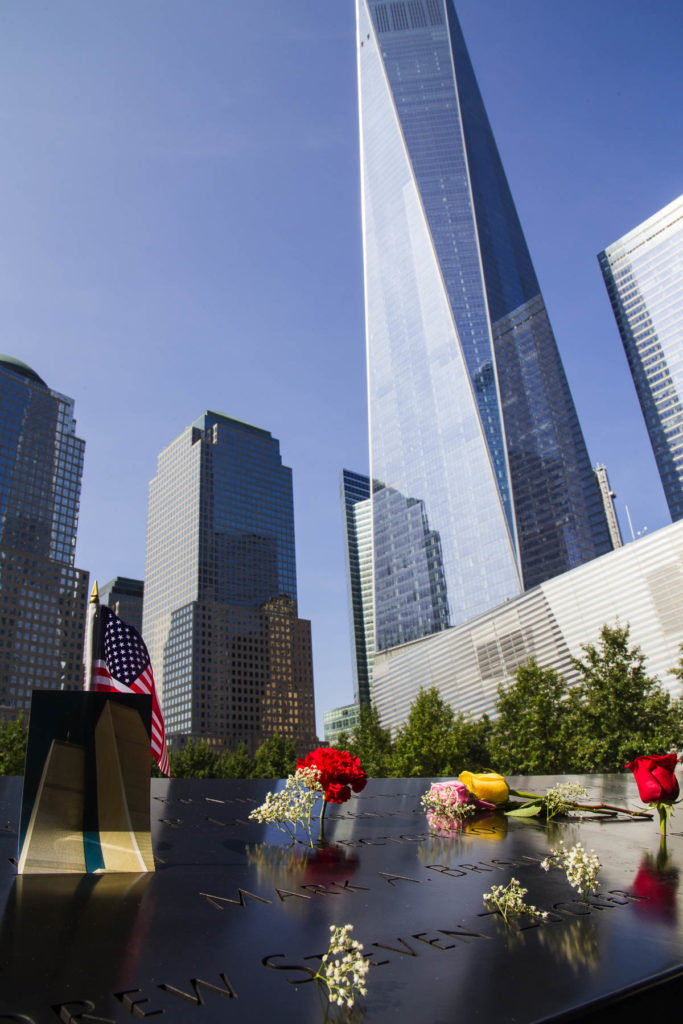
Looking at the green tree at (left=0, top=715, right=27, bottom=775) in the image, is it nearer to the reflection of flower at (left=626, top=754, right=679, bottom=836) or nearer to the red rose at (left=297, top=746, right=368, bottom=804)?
the red rose at (left=297, top=746, right=368, bottom=804)

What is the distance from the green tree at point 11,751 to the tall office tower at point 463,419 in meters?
113

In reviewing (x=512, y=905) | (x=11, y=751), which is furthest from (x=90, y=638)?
(x=11, y=751)

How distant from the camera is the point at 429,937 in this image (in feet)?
10.8

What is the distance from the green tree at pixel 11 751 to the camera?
154 ft

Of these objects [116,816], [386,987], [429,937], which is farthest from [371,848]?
[386,987]

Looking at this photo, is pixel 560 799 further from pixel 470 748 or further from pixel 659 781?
pixel 470 748

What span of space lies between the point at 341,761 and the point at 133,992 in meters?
4.16

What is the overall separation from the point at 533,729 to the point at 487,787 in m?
39.7

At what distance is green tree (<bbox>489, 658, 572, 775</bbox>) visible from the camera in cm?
4297

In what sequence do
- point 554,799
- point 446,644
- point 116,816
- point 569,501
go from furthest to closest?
point 569,501
point 446,644
point 554,799
point 116,816

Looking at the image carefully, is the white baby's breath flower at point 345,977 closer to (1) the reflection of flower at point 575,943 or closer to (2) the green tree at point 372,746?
(1) the reflection of flower at point 575,943

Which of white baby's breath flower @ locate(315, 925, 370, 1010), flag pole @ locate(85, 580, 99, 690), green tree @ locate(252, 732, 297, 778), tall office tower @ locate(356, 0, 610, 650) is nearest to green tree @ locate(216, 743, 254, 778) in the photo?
green tree @ locate(252, 732, 297, 778)

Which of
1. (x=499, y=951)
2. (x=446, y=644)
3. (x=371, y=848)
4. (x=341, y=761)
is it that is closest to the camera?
(x=499, y=951)

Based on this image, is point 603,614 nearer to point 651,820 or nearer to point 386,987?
point 651,820
